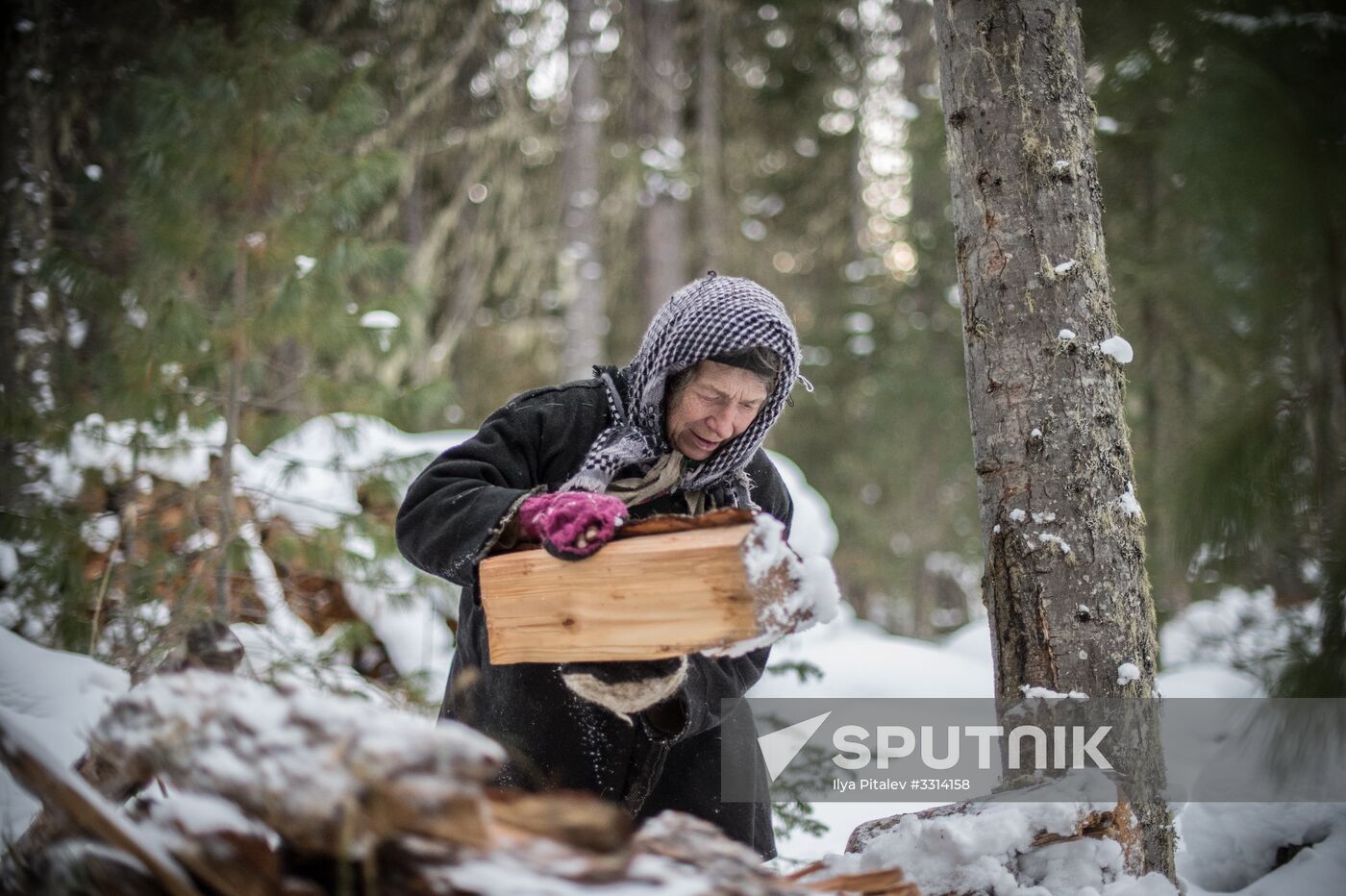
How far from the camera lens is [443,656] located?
5539 mm

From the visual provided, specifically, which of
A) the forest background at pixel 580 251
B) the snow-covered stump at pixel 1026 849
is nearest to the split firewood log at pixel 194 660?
the snow-covered stump at pixel 1026 849

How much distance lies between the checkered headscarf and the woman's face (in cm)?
4

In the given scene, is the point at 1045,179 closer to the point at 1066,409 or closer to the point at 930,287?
the point at 1066,409

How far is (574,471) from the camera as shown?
216cm

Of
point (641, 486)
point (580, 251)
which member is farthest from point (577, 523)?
point (580, 251)

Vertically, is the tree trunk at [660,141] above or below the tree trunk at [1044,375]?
above

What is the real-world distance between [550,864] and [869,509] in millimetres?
10655

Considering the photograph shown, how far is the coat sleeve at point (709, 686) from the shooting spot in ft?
6.41

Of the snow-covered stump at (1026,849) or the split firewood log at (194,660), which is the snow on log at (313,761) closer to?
the split firewood log at (194,660)

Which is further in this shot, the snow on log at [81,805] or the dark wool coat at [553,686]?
the dark wool coat at [553,686]

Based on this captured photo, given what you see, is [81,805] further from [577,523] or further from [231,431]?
[231,431]

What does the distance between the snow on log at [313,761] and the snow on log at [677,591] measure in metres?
0.42

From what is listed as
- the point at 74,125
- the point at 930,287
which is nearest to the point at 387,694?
the point at 74,125

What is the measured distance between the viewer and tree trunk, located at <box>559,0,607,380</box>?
7.77m
